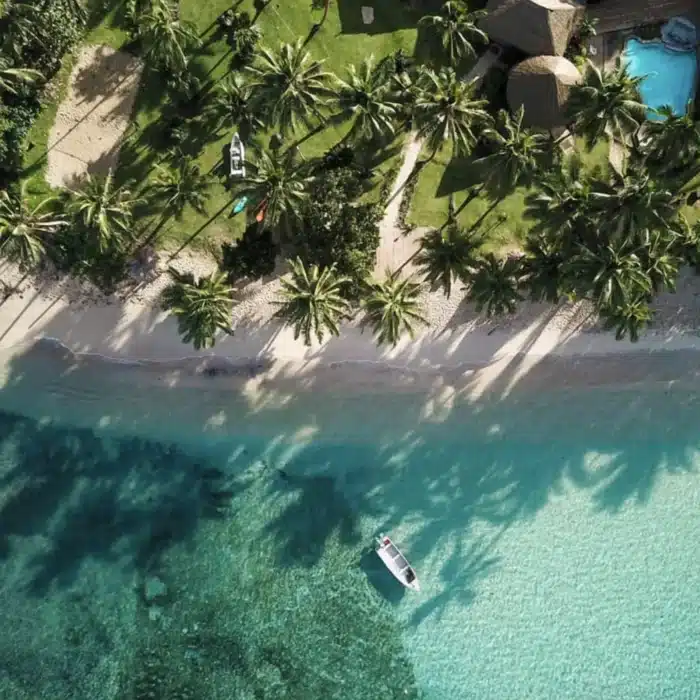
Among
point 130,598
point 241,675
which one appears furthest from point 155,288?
point 241,675

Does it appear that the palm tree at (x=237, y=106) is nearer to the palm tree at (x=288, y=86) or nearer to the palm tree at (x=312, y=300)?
the palm tree at (x=288, y=86)

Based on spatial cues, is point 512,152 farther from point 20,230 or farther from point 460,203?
point 20,230

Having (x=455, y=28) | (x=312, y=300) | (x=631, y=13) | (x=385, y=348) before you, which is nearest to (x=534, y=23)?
(x=455, y=28)

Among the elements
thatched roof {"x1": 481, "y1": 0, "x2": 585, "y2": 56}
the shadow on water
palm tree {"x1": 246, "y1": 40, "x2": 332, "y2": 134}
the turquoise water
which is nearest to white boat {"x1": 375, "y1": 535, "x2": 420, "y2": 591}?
the shadow on water

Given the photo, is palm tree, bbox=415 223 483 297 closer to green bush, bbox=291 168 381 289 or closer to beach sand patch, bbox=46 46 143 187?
green bush, bbox=291 168 381 289

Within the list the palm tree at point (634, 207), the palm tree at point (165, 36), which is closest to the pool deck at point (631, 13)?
the palm tree at point (634, 207)
